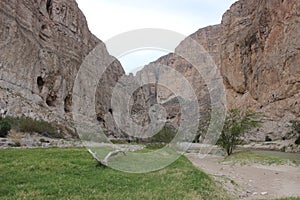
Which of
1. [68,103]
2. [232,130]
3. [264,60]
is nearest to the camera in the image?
[232,130]

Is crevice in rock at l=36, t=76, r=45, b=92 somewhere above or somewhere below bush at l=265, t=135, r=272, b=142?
above

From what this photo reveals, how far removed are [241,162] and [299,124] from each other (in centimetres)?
4539

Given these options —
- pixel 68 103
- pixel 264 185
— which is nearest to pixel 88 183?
pixel 264 185

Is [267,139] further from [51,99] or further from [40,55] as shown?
[40,55]

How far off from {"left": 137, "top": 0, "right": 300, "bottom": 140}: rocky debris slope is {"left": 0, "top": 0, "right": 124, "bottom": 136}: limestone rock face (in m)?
24.1

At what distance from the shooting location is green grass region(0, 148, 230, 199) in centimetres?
1107

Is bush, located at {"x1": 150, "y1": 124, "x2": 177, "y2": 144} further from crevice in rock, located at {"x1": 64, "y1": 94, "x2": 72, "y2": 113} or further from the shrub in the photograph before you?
the shrub

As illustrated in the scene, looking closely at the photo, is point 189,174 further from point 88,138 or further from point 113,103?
point 113,103

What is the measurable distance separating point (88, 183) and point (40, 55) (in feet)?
209

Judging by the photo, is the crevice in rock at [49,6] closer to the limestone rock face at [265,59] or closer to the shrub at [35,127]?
the shrub at [35,127]

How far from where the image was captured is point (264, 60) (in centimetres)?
10950

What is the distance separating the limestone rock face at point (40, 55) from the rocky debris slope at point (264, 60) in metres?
24.1

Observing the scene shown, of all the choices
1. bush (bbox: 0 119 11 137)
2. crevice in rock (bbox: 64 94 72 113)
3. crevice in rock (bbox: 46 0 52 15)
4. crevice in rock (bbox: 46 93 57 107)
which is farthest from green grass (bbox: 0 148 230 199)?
crevice in rock (bbox: 46 0 52 15)

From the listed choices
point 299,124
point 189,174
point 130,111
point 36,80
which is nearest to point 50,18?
point 36,80
